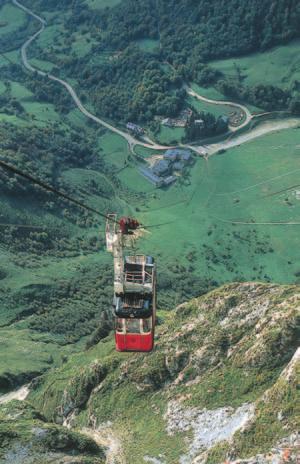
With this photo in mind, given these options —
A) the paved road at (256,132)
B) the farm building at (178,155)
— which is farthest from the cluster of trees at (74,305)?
the paved road at (256,132)

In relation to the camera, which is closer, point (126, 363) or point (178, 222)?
point (126, 363)

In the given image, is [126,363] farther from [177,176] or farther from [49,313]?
[177,176]

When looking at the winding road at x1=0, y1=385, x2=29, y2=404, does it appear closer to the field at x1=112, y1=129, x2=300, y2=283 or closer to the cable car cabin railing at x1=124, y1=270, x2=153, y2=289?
the cable car cabin railing at x1=124, y1=270, x2=153, y2=289

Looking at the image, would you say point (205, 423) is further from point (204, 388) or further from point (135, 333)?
point (135, 333)

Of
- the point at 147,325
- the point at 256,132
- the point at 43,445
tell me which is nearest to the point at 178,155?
the point at 256,132

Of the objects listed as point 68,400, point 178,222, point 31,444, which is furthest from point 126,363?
point 178,222

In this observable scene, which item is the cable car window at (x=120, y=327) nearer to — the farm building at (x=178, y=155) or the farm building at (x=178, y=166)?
the farm building at (x=178, y=166)

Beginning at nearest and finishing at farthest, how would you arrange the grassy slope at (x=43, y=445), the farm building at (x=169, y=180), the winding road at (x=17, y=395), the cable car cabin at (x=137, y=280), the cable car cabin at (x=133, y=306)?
the cable car cabin at (x=133, y=306) < the cable car cabin at (x=137, y=280) < the grassy slope at (x=43, y=445) < the winding road at (x=17, y=395) < the farm building at (x=169, y=180)
